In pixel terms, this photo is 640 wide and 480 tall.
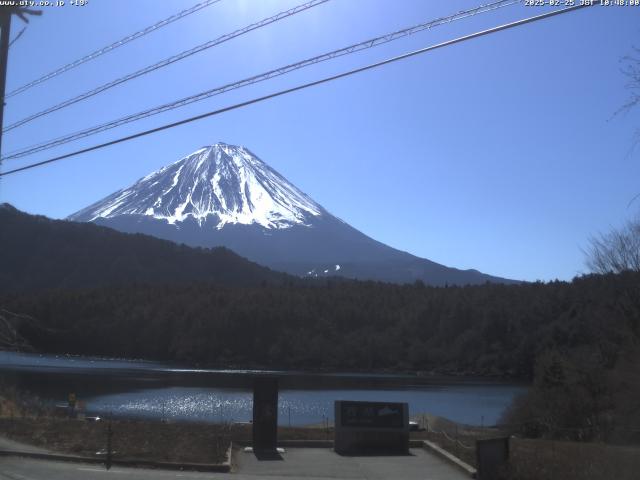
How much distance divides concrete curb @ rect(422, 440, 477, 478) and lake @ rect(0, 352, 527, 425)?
19.9 m

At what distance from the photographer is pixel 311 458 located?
18.0 metres

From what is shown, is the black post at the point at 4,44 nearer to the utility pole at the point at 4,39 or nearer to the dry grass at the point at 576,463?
the utility pole at the point at 4,39

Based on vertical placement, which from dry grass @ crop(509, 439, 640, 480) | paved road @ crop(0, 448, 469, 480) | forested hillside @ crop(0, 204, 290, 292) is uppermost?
forested hillside @ crop(0, 204, 290, 292)

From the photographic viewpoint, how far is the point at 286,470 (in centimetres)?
1616

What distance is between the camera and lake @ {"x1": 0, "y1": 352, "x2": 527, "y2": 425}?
47.4 meters

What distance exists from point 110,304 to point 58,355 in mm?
14073

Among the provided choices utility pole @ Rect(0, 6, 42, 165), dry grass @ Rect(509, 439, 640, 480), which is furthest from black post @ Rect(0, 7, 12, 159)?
dry grass @ Rect(509, 439, 640, 480)

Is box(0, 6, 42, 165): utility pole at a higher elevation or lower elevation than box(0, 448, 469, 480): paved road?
higher

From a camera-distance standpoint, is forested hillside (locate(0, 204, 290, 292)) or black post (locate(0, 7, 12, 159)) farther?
forested hillside (locate(0, 204, 290, 292))

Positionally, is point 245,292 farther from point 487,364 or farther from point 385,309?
point 487,364

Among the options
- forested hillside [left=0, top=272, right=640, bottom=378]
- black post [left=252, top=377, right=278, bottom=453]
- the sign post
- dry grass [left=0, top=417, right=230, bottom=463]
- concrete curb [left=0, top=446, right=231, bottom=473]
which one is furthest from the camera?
forested hillside [left=0, top=272, right=640, bottom=378]

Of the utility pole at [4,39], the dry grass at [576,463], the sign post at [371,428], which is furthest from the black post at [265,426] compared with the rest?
the utility pole at [4,39]

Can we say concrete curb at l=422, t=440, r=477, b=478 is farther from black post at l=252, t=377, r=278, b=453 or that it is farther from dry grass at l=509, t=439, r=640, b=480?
black post at l=252, t=377, r=278, b=453

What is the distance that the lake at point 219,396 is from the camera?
47406 mm
